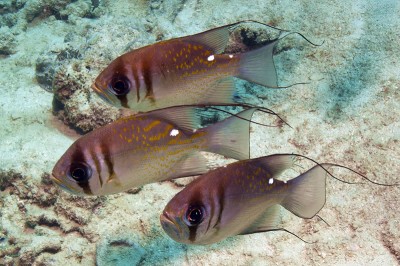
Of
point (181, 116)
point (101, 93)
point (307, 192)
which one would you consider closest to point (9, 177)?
point (101, 93)

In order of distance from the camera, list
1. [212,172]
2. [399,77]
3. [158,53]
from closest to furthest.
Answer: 1. [212,172]
2. [158,53]
3. [399,77]

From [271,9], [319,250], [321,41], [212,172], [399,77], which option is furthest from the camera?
[271,9]

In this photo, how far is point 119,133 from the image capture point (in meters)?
2.12

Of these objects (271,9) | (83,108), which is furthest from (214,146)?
(271,9)

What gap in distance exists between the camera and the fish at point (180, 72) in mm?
2293

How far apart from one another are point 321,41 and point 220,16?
4.63ft

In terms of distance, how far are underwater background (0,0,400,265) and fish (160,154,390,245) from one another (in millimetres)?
928

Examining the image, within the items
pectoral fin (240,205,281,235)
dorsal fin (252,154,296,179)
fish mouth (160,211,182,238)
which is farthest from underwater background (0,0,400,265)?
fish mouth (160,211,182,238)

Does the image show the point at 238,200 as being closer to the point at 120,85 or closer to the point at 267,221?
the point at 267,221

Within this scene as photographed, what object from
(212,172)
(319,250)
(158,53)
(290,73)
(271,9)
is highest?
(158,53)

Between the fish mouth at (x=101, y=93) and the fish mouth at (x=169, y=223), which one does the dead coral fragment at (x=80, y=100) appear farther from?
the fish mouth at (x=169, y=223)

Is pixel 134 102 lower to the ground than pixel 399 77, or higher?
higher

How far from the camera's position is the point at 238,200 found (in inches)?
79.7

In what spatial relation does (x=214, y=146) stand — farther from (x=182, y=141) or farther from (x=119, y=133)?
(x=119, y=133)
